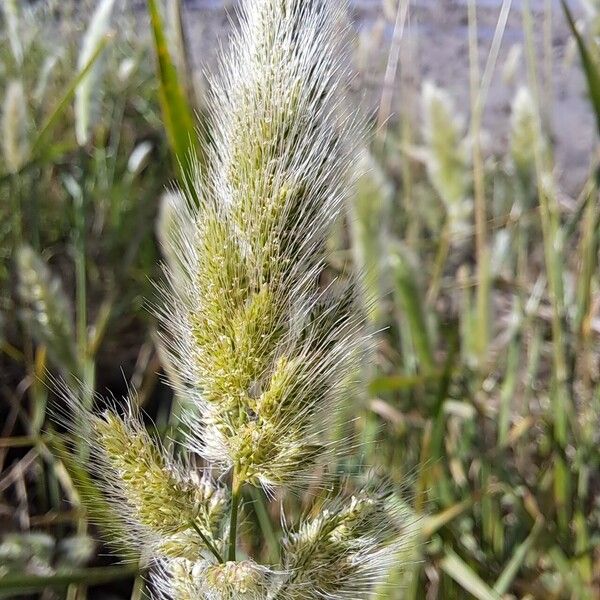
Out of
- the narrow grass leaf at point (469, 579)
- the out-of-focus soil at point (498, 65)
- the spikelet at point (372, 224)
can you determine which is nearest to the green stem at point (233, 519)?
the narrow grass leaf at point (469, 579)

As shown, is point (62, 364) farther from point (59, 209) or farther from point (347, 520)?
point (59, 209)

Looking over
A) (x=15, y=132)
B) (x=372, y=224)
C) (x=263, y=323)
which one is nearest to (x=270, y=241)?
(x=263, y=323)

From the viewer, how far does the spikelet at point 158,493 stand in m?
0.33

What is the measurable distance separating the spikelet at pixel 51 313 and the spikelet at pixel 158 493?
39 cm

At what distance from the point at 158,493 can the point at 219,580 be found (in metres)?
0.05

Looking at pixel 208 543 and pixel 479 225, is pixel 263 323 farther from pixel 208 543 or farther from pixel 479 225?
pixel 479 225

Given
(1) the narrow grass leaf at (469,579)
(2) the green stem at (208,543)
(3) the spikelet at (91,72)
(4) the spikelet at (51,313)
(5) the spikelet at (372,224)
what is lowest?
(1) the narrow grass leaf at (469,579)

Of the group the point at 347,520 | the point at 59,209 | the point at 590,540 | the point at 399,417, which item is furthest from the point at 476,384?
Result: the point at 59,209

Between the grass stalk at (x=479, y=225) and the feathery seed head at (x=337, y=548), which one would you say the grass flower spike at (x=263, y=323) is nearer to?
the feathery seed head at (x=337, y=548)

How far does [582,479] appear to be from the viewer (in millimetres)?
926

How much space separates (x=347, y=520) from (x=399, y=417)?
0.65 m

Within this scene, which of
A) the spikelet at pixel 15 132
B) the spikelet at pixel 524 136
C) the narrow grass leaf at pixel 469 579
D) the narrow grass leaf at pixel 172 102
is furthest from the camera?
the spikelet at pixel 524 136

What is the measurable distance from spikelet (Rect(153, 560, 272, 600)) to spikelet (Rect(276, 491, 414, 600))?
0.6 inches

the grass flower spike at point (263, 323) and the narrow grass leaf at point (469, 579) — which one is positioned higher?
the grass flower spike at point (263, 323)
